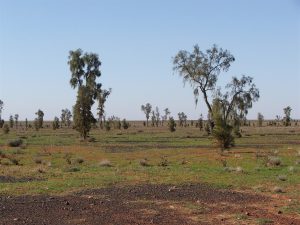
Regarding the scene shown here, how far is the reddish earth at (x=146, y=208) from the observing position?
1379 centimetres

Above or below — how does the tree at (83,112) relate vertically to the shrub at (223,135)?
above

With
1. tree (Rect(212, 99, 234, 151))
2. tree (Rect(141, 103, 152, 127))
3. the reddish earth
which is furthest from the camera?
tree (Rect(141, 103, 152, 127))

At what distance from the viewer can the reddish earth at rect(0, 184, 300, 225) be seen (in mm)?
13789

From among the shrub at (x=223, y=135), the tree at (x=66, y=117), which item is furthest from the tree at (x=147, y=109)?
the shrub at (x=223, y=135)

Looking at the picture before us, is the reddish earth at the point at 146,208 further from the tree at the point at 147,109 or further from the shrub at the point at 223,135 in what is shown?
the tree at the point at 147,109

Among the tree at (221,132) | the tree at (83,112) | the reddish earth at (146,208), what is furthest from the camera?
the tree at (83,112)

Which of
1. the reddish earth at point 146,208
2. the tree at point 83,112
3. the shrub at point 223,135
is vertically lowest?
the reddish earth at point 146,208

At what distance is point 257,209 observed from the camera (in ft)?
50.5

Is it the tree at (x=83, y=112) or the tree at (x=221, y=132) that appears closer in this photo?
the tree at (x=221, y=132)

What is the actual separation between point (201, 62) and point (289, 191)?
49.1 meters

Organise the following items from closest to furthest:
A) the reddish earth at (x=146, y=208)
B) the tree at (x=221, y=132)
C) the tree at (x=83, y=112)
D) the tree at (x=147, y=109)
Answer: the reddish earth at (x=146, y=208), the tree at (x=221, y=132), the tree at (x=83, y=112), the tree at (x=147, y=109)

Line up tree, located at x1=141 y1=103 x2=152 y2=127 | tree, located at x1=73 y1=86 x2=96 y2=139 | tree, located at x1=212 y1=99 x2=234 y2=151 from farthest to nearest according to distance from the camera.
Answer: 1. tree, located at x1=141 y1=103 x2=152 y2=127
2. tree, located at x1=73 y1=86 x2=96 y2=139
3. tree, located at x1=212 y1=99 x2=234 y2=151

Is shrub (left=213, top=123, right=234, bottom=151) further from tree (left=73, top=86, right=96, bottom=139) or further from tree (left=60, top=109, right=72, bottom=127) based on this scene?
tree (left=60, top=109, right=72, bottom=127)

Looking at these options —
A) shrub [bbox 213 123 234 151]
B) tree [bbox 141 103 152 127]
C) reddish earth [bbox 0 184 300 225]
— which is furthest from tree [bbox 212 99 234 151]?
tree [bbox 141 103 152 127]
